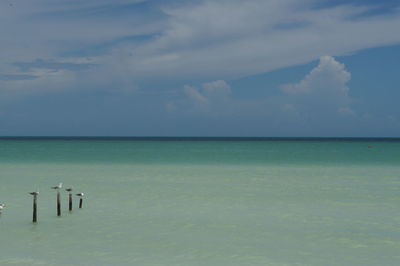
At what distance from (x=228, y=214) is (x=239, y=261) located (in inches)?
282

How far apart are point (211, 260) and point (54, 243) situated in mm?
5364

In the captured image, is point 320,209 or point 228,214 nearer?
point 228,214

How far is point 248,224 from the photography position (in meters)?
19.5

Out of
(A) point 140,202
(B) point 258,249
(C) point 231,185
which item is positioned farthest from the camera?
(C) point 231,185

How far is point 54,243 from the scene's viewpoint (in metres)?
16.2

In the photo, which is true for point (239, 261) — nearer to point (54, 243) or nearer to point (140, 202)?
point (54, 243)

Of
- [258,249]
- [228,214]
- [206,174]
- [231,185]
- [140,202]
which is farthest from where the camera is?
[206,174]

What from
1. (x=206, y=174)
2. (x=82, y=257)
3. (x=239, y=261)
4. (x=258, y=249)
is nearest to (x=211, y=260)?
(x=239, y=261)

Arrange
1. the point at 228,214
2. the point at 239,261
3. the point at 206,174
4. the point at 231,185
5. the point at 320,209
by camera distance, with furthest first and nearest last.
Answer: the point at 206,174
the point at 231,185
the point at 320,209
the point at 228,214
the point at 239,261

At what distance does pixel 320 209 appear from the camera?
23.1 meters

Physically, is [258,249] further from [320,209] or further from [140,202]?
[140,202]

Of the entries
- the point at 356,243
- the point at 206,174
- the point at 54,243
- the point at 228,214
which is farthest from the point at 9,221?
the point at 206,174

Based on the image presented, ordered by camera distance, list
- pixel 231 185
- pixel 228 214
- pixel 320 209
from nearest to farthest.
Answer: pixel 228 214, pixel 320 209, pixel 231 185

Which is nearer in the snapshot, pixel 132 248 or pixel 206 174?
pixel 132 248
